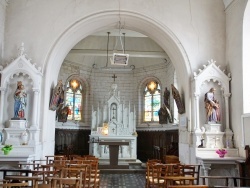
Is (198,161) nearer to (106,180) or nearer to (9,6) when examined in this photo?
(106,180)

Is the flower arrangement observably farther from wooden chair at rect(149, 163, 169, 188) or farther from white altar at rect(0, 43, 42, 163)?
white altar at rect(0, 43, 42, 163)

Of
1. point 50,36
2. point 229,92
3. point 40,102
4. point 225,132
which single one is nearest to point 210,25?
point 229,92

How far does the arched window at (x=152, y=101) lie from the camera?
16734mm

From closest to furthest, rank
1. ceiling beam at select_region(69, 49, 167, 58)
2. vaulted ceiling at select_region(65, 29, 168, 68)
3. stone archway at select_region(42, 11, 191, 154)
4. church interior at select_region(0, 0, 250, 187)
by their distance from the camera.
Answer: church interior at select_region(0, 0, 250, 187) → stone archway at select_region(42, 11, 191, 154) → ceiling beam at select_region(69, 49, 167, 58) → vaulted ceiling at select_region(65, 29, 168, 68)

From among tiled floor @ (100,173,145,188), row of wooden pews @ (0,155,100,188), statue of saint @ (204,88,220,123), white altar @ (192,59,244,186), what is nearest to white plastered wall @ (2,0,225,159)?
white altar @ (192,59,244,186)

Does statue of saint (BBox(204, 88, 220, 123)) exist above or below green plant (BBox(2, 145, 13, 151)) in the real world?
above

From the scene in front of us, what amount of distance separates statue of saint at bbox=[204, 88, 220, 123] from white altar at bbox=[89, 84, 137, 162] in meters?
6.64

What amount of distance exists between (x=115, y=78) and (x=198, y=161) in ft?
32.9

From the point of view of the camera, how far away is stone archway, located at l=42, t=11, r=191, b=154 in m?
9.34

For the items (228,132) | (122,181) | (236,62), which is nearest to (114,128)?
(122,181)

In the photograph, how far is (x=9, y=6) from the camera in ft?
31.0

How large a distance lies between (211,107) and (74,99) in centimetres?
969

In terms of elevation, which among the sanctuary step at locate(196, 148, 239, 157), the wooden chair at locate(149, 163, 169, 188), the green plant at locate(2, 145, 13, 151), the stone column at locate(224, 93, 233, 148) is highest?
the stone column at locate(224, 93, 233, 148)

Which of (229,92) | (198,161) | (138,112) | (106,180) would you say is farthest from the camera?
(138,112)
